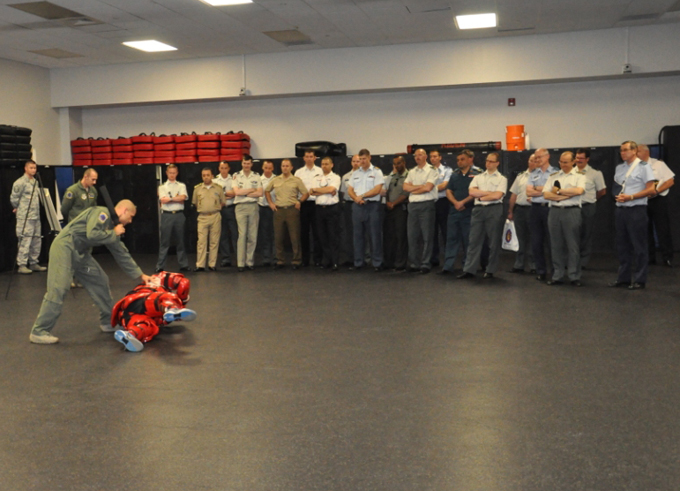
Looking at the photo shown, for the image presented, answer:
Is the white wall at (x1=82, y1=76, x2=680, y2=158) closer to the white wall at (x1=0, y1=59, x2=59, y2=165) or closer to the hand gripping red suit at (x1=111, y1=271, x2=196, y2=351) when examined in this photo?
the white wall at (x1=0, y1=59, x2=59, y2=165)

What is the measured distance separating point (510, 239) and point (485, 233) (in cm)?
32

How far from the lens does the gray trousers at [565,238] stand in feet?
25.2

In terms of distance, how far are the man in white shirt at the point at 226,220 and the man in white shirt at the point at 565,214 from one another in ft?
16.3

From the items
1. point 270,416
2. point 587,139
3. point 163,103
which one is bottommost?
point 270,416

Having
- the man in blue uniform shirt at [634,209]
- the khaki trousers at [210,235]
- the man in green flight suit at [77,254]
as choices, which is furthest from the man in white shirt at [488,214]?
the man in green flight suit at [77,254]

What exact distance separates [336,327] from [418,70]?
7269 millimetres

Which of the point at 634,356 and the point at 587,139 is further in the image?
the point at 587,139

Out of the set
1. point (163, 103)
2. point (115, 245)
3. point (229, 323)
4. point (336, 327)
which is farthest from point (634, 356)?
point (163, 103)

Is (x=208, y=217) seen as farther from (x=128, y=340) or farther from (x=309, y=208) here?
(x=128, y=340)

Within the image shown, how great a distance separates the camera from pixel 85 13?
931cm

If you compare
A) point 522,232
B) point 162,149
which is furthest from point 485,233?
point 162,149

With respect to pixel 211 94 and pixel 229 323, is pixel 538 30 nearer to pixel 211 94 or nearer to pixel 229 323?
pixel 211 94

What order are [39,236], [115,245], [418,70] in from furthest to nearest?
[418,70] → [39,236] → [115,245]

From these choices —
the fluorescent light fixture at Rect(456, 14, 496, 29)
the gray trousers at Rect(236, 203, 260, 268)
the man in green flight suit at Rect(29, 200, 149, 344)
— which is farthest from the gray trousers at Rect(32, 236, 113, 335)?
the fluorescent light fixture at Rect(456, 14, 496, 29)
